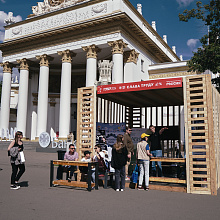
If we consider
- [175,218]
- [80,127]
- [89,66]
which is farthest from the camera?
[89,66]

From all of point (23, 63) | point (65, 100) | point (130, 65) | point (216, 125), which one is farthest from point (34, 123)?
point (216, 125)

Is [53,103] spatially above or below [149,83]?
above

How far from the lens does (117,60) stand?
2517 centimetres

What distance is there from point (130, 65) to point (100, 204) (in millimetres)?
22149

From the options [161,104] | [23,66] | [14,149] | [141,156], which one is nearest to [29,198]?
[14,149]

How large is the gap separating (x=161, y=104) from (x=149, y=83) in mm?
4627

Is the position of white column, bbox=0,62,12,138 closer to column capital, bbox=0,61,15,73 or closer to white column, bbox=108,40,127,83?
column capital, bbox=0,61,15,73

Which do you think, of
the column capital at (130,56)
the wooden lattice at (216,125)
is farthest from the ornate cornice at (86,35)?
the wooden lattice at (216,125)

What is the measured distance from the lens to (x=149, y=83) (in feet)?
30.0

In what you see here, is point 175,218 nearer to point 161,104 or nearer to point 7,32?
point 161,104

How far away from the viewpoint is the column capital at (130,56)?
2730 centimetres

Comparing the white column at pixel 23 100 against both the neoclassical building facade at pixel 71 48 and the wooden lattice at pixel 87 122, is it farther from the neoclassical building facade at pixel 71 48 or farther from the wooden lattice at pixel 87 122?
the wooden lattice at pixel 87 122

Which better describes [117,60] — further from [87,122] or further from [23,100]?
[87,122]

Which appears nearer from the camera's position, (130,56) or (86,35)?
(130,56)
